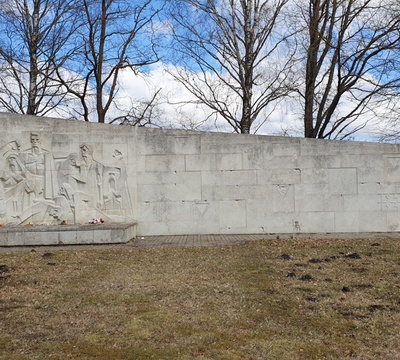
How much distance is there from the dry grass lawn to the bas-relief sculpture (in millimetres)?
3046

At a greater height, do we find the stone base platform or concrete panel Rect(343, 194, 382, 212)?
concrete panel Rect(343, 194, 382, 212)

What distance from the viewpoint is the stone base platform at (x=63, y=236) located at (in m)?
10.9

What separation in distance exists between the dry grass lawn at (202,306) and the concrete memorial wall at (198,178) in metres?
3.20

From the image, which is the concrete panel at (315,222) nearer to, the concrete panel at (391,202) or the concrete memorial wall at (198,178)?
the concrete memorial wall at (198,178)

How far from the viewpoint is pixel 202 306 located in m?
5.52

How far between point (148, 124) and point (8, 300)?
16.1 meters

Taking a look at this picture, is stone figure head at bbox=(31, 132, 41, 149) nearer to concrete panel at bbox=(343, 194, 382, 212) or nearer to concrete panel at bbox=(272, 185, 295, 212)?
concrete panel at bbox=(272, 185, 295, 212)

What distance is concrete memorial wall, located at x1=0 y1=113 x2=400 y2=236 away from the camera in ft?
40.5

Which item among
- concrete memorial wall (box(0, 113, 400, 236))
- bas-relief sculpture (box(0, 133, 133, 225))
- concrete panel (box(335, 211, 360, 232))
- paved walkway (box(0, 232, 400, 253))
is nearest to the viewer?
paved walkway (box(0, 232, 400, 253))

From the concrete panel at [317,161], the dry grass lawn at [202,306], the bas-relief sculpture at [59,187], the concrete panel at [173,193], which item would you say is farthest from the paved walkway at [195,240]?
the concrete panel at [317,161]

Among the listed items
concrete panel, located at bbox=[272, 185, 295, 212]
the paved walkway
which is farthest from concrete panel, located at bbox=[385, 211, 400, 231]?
concrete panel, located at bbox=[272, 185, 295, 212]

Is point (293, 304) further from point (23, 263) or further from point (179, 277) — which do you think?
point (23, 263)

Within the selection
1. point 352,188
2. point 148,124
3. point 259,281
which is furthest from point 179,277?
point 148,124

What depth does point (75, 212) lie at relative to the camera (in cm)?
1234
